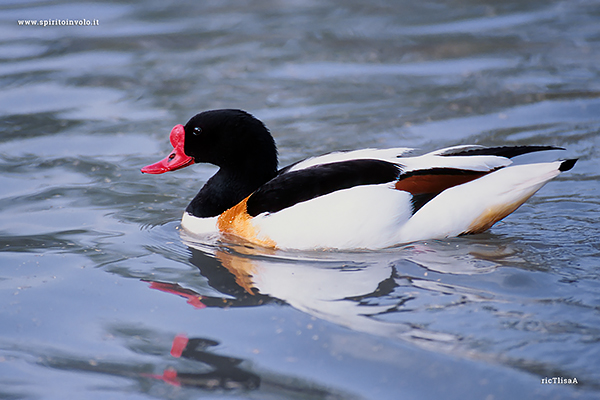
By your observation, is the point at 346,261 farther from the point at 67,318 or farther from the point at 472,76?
the point at 472,76

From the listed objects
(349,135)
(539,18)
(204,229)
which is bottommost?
(204,229)

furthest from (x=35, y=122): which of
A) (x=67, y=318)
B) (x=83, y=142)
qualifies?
(x=67, y=318)

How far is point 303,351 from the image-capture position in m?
3.53

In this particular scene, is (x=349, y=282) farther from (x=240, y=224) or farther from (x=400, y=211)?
(x=240, y=224)

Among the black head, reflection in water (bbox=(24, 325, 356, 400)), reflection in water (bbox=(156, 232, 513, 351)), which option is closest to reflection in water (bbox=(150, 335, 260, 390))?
reflection in water (bbox=(24, 325, 356, 400))

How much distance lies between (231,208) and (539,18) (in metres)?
8.01

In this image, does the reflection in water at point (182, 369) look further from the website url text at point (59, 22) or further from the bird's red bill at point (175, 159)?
the website url text at point (59, 22)

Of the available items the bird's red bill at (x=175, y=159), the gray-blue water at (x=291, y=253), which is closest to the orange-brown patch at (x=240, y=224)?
the gray-blue water at (x=291, y=253)

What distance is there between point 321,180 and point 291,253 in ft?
1.67

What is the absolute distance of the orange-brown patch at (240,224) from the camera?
4.84 m

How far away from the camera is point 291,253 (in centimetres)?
473

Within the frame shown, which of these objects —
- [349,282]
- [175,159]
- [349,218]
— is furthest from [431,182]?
[175,159]

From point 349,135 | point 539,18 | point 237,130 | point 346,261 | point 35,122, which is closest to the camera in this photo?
point 346,261

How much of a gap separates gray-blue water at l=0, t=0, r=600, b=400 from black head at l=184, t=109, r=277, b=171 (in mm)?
617
